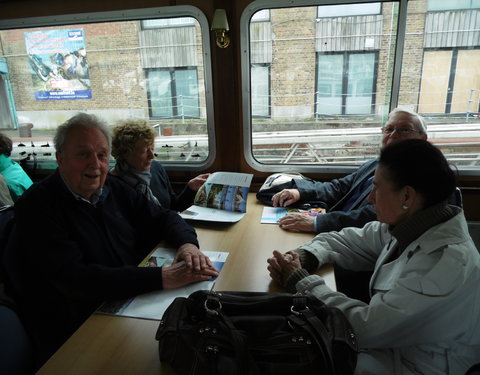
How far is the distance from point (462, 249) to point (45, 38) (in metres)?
3.21

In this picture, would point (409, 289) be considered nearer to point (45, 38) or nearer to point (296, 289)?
point (296, 289)

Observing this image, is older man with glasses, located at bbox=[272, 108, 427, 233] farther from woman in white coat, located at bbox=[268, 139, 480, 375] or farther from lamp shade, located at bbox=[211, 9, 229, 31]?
lamp shade, located at bbox=[211, 9, 229, 31]

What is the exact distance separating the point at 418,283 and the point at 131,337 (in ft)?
2.77

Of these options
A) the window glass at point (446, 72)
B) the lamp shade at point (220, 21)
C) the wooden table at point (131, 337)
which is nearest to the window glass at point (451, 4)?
the window glass at point (446, 72)

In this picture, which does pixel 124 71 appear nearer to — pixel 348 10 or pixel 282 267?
pixel 348 10

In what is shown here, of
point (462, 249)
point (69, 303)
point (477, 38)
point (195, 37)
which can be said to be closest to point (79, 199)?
point (69, 303)

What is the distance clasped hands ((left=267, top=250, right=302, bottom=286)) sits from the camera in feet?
4.20

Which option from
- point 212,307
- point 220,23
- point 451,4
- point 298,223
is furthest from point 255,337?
point 451,4

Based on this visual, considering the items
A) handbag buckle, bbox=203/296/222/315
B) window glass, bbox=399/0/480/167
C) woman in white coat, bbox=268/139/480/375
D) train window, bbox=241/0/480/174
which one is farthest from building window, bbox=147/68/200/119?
handbag buckle, bbox=203/296/222/315

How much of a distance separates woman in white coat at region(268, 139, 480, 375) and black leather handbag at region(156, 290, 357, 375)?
20cm

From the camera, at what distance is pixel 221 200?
208 centimetres

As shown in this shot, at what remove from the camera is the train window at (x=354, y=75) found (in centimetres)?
235

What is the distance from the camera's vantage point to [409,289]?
97 centimetres

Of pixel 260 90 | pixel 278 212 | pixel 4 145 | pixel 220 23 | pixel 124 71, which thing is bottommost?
pixel 278 212
